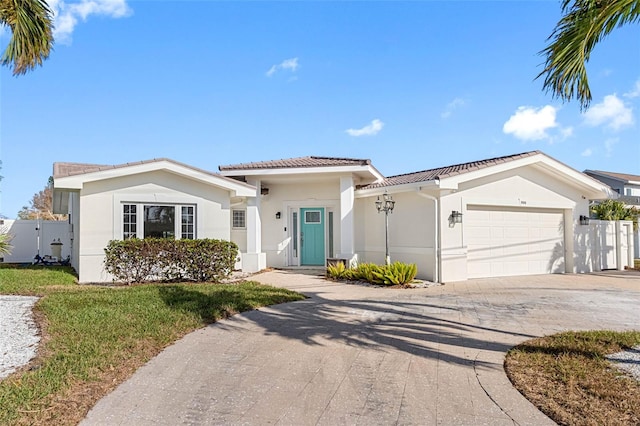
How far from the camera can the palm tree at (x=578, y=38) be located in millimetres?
5195

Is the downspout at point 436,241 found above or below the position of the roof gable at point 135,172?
below

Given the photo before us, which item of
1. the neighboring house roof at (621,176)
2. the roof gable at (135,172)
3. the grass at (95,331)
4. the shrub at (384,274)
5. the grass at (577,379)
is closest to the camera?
the grass at (577,379)

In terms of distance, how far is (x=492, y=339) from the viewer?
19.2ft

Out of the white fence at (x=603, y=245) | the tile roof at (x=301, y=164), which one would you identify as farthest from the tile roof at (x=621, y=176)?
the tile roof at (x=301, y=164)

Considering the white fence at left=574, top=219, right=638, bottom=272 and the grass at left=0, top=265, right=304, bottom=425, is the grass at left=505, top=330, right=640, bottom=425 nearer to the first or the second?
the grass at left=0, top=265, right=304, bottom=425

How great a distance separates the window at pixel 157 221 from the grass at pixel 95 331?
6.97 feet

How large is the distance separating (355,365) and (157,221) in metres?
9.15

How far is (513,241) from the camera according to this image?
13.6 m

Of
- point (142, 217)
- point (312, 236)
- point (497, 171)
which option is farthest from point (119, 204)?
point (497, 171)

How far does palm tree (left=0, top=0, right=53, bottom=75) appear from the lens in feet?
26.3

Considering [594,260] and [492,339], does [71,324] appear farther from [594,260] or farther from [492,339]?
[594,260]

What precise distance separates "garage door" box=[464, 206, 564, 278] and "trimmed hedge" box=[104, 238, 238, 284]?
7.43 metres

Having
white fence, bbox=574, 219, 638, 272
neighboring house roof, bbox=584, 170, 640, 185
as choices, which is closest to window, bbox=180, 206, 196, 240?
white fence, bbox=574, 219, 638, 272

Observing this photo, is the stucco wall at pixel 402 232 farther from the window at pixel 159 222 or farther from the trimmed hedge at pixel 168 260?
the window at pixel 159 222
